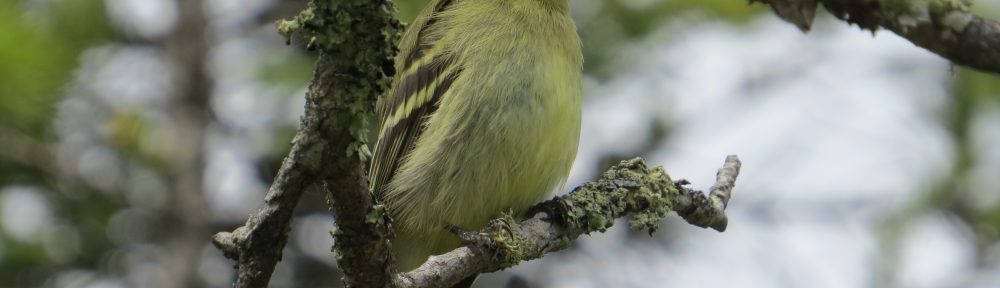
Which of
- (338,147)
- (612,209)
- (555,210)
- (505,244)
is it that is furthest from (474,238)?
(338,147)

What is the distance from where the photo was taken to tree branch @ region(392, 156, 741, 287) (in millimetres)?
4320

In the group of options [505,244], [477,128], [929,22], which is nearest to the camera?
[929,22]

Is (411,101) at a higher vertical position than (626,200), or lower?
higher

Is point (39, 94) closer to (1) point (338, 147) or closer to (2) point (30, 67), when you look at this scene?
(2) point (30, 67)

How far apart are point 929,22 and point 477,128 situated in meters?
2.71

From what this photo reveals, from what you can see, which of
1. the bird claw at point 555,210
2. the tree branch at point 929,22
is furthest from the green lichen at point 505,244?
the tree branch at point 929,22

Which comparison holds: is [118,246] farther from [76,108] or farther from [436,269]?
[436,269]

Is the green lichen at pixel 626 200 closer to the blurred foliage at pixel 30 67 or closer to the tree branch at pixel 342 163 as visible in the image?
the tree branch at pixel 342 163

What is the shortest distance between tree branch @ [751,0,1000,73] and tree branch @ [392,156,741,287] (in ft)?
6.39

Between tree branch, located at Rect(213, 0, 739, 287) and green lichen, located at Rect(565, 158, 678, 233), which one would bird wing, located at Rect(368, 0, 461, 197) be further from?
tree branch, located at Rect(213, 0, 739, 287)

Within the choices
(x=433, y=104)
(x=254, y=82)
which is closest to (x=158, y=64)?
(x=254, y=82)

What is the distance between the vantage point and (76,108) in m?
6.14

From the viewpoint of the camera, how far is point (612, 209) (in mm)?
4602

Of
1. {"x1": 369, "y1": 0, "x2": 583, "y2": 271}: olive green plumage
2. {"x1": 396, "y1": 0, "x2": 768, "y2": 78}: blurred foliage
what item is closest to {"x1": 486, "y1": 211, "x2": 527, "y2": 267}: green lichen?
{"x1": 369, "y1": 0, "x2": 583, "y2": 271}: olive green plumage
